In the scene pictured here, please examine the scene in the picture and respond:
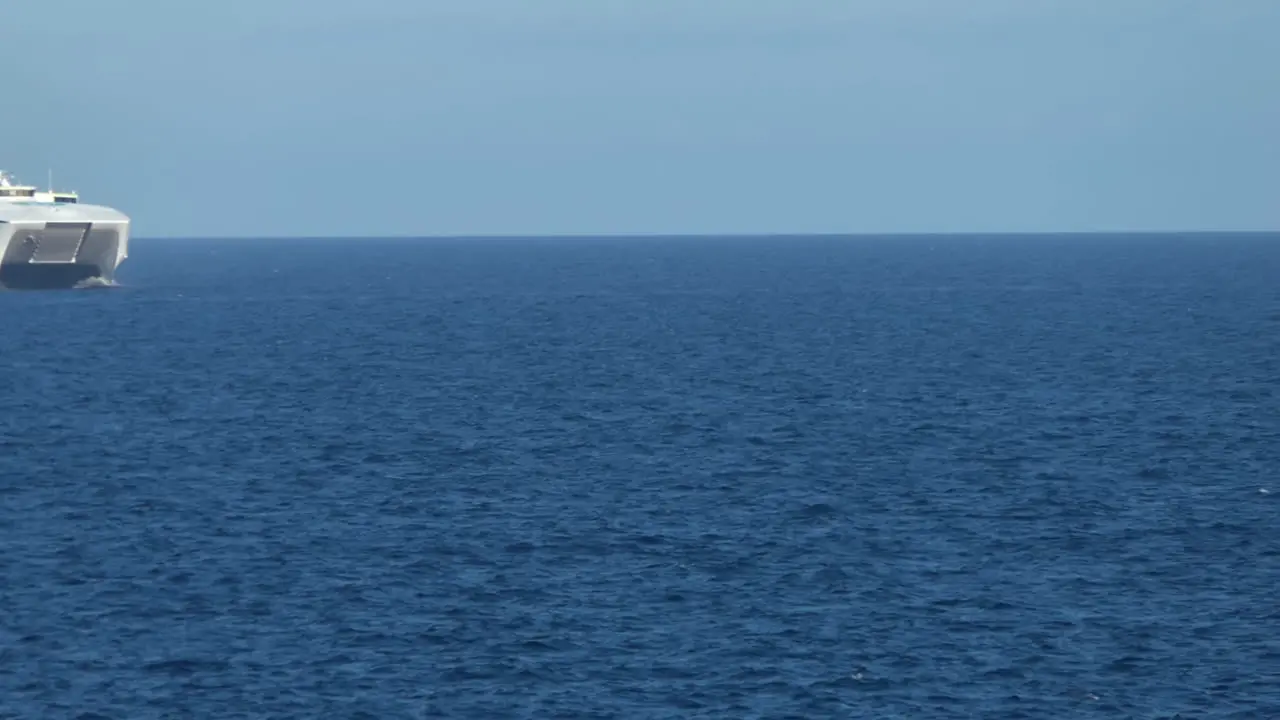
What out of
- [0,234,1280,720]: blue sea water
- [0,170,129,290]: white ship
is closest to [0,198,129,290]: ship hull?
[0,170,129,290]: white ship

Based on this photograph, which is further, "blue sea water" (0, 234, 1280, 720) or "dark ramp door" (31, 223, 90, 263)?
"dark ramp door" (31, 223, 90, 263)

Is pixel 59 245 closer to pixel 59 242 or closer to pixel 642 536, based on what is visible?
pixel 59 242

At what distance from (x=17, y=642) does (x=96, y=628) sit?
1664 millimetres

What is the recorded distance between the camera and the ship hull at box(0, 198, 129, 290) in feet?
431

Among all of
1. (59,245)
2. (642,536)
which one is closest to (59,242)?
(59,245)

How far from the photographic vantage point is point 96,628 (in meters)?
35.2

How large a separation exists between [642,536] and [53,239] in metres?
106

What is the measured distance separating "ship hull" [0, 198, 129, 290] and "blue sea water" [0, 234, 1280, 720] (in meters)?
44.6

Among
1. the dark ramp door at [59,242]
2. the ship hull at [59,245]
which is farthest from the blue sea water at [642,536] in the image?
the dark ramp door at [59,242]

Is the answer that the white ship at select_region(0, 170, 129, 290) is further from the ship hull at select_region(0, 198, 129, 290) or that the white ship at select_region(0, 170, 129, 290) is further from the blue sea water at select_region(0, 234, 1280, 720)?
the blue sea water at select_region(0, 234, 1280, 720)

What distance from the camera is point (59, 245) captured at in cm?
13962

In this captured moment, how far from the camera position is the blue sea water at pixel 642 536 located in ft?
105

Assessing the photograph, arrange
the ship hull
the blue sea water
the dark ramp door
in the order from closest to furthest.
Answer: the blue sea water → the ship hull → the dark ramp door

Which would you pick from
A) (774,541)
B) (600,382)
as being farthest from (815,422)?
(774,541)
